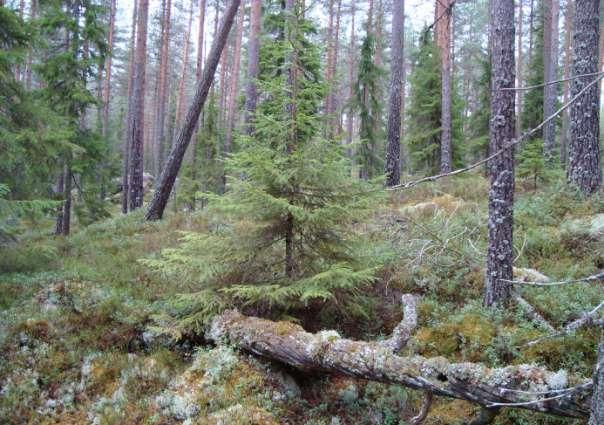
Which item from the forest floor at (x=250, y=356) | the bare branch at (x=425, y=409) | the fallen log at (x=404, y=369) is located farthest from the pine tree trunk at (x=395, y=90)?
the bare branch at (x=425, y=409)

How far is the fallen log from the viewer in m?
3.64

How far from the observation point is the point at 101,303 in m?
6.72

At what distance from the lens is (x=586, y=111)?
875cm

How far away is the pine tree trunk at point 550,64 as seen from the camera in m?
16.9

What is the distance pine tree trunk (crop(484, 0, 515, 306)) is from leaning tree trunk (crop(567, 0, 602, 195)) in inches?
164

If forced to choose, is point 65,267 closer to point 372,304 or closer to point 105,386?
point 105,386

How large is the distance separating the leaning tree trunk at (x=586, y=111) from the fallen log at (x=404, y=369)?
6.60 m

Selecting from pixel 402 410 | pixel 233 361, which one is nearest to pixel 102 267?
pixel 233 361

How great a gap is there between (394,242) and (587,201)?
391 centimetres

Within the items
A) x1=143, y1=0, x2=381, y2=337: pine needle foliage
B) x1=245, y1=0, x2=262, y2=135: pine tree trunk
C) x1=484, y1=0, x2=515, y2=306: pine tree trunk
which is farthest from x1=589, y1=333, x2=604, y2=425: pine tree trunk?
x1=245, y1=0, x2=262, y2=135: pine tree trunk

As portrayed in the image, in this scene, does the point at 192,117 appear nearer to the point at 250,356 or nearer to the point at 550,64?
the point at 250,356

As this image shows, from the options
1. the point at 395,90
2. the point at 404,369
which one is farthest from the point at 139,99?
the point at 404,369

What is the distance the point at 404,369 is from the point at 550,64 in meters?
19.0

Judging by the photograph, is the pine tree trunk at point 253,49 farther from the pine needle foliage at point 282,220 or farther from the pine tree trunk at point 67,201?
the pine needle foliage at point 282,220
